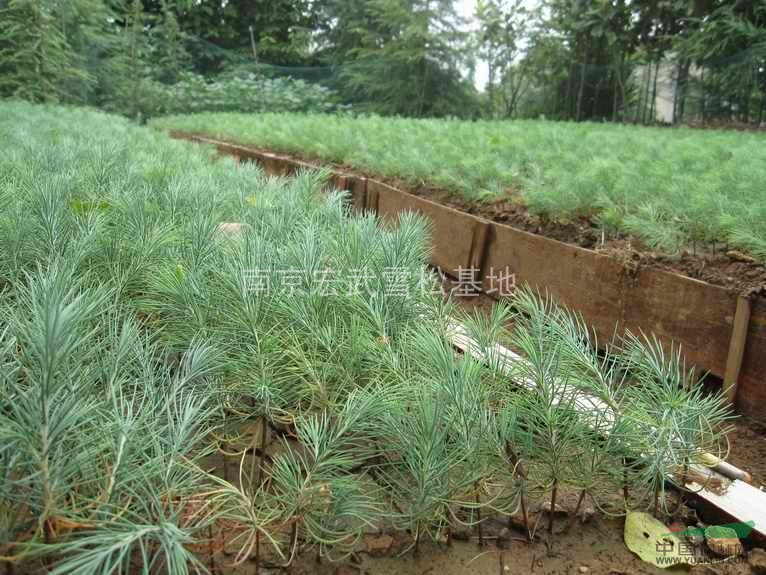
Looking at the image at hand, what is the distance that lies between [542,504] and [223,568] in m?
0.58

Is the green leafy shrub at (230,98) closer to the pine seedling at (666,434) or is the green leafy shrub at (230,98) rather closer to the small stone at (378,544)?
the pine seedling at (666,434)

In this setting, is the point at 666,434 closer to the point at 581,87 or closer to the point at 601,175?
the point at 601,175

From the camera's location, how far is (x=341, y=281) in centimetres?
165

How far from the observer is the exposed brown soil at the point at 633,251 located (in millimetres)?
2480

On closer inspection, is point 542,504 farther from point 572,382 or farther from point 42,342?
point 42,342

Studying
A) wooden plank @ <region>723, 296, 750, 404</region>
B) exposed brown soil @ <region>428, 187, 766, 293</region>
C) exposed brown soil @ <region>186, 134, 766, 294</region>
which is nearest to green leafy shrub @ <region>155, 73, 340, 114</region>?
exposed brown soil @ <region>186, 134, 766, 294</region>

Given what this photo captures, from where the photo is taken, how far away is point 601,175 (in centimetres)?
369

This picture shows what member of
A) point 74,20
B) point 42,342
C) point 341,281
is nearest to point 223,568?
point 42,342

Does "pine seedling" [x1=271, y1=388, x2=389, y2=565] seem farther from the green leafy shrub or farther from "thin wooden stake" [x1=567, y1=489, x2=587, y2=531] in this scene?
the green leafy shrub

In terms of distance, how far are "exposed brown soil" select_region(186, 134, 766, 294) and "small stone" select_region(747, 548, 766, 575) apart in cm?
138

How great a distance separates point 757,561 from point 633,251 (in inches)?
72.0

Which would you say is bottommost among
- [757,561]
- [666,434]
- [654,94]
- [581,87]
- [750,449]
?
[750,449]

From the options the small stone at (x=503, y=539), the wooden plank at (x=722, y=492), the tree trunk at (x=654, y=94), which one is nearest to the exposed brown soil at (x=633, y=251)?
the wooden plank at (x=722, y=492)

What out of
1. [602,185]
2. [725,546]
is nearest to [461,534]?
[725,546]
